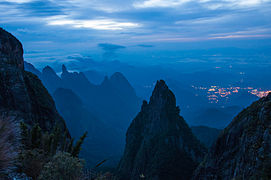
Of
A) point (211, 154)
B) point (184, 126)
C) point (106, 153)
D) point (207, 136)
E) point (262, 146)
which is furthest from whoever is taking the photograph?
point (106, 153)

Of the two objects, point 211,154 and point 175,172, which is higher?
point 211,154

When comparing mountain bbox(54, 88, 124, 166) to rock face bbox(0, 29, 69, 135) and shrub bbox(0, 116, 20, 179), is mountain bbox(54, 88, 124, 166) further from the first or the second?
shrub bbox(0, 116, 20, 179)

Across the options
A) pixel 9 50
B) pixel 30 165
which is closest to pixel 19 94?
pixel 9 50

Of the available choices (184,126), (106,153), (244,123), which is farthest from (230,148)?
(106,153)

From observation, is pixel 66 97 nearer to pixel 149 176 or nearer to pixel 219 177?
pixel 149 176

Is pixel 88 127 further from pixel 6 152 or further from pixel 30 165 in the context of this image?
pixel 6 152

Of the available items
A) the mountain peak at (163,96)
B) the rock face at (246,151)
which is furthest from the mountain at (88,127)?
the rock face at (246,151)

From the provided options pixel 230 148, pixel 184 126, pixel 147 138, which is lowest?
pixel 147 138
